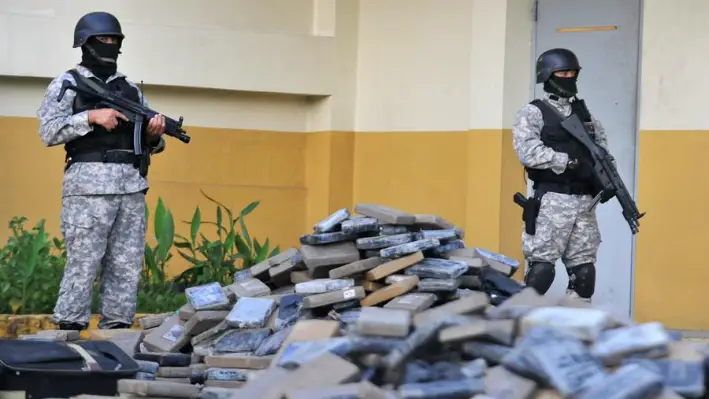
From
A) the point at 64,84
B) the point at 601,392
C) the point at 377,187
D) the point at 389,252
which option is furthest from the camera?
the point at 377,187

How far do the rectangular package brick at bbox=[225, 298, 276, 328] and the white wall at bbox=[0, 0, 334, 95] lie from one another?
3738mm

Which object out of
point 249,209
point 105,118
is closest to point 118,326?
point 105,118

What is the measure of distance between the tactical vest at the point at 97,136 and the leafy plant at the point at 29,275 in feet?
4.54

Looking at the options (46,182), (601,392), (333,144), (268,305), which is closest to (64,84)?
(268,305)

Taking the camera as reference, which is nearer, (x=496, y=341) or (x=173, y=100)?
(x=496, y=341)

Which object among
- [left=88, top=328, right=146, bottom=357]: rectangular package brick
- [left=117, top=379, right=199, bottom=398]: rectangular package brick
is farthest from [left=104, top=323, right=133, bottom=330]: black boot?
[left=117, top=379, right=199, bottom=398]: rectangular package brick

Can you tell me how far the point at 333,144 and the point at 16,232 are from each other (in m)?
2.81

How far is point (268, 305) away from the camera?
6738 millimetres

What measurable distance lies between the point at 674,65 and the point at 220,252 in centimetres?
370

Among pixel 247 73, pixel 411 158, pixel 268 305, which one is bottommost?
pixel 268 305

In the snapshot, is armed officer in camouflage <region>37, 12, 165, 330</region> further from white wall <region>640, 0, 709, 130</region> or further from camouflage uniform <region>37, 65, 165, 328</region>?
white wall <region>640, 0, 709, 130</region>

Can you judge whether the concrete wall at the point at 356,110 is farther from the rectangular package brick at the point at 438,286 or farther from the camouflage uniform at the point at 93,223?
the rectangular package brick at the point at 438,286

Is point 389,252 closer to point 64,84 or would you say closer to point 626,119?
point 64,84

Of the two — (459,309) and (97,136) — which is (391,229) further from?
(97,136)
